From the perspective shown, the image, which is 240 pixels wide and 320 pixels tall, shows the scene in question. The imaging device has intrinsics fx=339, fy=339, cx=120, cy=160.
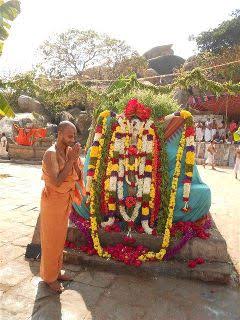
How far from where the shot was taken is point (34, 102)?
32.1 meters

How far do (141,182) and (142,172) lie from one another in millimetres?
148

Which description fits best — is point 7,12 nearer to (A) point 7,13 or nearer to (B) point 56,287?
(A) point 7,13

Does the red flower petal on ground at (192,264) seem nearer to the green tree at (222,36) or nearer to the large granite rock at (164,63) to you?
the green tree at (222,36)

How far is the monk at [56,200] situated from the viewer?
3707mm

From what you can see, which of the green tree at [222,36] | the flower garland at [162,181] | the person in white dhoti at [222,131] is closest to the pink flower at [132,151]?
the flower garland at [162,181]

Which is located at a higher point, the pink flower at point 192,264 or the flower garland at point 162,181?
the flower garland at point 162,181

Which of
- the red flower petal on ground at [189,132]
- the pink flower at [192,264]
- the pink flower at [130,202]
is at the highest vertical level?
the red flower petal on ground at [189,132]

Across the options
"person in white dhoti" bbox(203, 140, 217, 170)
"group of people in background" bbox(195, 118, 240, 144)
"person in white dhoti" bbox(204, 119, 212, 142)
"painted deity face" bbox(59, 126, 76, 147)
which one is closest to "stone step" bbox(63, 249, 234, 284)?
"painted deity face" bbox(59, 126, 76, 147)

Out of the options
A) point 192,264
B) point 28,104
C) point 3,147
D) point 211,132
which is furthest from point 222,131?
point 192,264

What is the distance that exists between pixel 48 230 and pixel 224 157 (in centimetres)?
1789

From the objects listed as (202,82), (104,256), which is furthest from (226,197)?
(104,256)

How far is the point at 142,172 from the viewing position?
4969mm

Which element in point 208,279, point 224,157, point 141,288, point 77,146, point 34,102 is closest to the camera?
point 77,146

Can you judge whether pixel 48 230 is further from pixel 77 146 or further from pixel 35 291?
pixel 77 146
